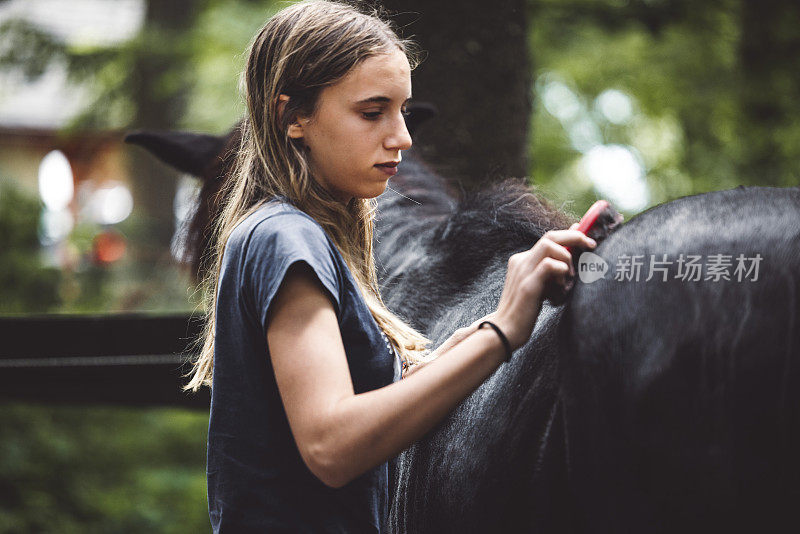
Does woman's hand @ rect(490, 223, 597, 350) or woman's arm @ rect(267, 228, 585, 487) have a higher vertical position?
woman's hand @ rect(490, 223, 597, 350)

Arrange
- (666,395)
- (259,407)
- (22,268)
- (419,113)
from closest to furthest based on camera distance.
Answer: (666,395) → (259,407) → (419,113) → (22,268)

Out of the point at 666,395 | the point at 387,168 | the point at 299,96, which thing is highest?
the point at 299,96

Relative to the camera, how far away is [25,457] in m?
5.72

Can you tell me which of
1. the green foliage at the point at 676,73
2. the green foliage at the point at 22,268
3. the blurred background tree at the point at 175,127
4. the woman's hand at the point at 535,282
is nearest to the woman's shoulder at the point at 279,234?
the woman's hand at the point at 535,282

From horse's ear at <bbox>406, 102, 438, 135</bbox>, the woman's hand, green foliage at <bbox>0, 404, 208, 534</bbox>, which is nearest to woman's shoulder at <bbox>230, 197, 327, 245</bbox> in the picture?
the woman's hand

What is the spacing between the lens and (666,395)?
101 centimetres

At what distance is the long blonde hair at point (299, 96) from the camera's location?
1323mm

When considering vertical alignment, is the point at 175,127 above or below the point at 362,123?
below

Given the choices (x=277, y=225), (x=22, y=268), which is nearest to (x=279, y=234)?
(x=277, y=225)

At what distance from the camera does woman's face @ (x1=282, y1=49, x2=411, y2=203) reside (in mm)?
1318

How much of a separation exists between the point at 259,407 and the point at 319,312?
0.75ft

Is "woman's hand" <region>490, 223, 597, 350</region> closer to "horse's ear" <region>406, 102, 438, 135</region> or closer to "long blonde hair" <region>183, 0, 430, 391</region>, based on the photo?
"long blonde hair" <region>183, 0, 430, 391</region>

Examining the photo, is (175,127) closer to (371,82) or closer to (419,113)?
(419,113)

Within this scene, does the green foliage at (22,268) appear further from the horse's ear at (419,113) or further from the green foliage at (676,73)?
the horse's ear at (419,113)
